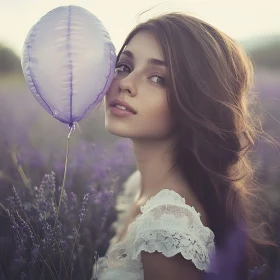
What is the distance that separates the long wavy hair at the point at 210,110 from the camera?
1.76 metres

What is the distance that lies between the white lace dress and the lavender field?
0.20 metres

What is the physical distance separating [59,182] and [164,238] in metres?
1.25

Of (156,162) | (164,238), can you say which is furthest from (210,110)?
(164,238)

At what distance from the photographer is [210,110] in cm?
186

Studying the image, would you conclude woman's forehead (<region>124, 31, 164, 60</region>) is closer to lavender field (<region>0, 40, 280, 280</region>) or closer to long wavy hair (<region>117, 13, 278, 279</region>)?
long wavy hair (<region>117, 13, 278, 279</region>)

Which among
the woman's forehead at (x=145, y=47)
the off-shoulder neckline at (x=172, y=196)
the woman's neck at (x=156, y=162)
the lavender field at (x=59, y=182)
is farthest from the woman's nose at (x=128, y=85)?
the lavender field at (x=59, y=182)

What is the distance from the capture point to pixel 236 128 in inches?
76.9

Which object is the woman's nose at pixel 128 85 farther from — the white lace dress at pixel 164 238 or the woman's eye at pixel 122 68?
the white lace dress at pixel 164 238

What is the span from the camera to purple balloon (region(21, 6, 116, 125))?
1654 mm

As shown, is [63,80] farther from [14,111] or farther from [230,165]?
[14,111]

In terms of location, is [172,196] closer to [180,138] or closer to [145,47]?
[180,138]

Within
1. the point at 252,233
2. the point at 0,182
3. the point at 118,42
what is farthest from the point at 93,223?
the point at 118,42

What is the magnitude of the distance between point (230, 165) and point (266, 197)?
634 mm

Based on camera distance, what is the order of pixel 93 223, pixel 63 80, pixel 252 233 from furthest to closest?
pixel 93 223 < pixel 252 233 < pixel 63 80
